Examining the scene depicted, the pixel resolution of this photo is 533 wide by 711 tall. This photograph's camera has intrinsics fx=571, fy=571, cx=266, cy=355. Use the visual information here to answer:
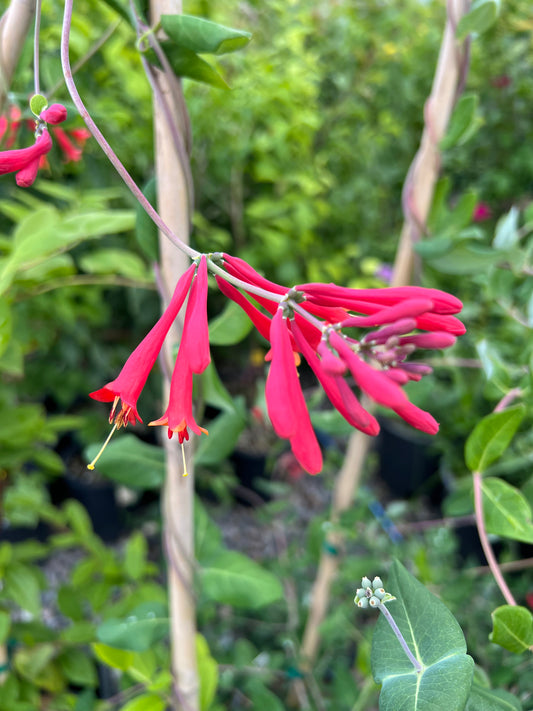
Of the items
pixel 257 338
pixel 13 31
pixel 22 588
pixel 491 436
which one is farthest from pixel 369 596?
pixel 257 338

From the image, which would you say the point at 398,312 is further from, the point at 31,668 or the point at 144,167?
the point at 144,167

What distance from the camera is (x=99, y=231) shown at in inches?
25.8

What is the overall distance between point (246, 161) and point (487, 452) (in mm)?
1204

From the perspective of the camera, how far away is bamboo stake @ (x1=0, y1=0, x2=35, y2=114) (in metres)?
0.42

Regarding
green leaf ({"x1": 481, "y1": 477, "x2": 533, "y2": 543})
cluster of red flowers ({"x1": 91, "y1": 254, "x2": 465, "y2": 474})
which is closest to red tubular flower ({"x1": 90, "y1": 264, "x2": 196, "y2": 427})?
cluster of red flowers ({"x1": 91, "y1": 254, "x2": 465, "y2": 474})

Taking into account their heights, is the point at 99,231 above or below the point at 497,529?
above

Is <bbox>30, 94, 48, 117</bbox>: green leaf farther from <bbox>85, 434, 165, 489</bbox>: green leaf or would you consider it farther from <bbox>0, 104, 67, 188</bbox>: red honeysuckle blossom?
<bbox>85, 434, 165, 489</bbox>: green leaf

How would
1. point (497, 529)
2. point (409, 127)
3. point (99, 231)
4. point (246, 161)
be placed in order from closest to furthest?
1. point (497, 529)
2. point (99, 231)
3. point (246, 161)
4. point (409, 127)

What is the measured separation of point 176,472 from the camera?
533 mm

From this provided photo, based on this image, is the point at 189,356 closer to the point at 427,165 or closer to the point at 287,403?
the point at 287,403

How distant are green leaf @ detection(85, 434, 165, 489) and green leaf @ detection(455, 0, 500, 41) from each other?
0.52 m

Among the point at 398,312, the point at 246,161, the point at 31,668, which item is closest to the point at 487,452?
the point at 398,312

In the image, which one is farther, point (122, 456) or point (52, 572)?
point (52, 572)

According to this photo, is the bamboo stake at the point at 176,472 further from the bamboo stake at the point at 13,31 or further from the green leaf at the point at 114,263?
the green leaf at the point at 114,263
